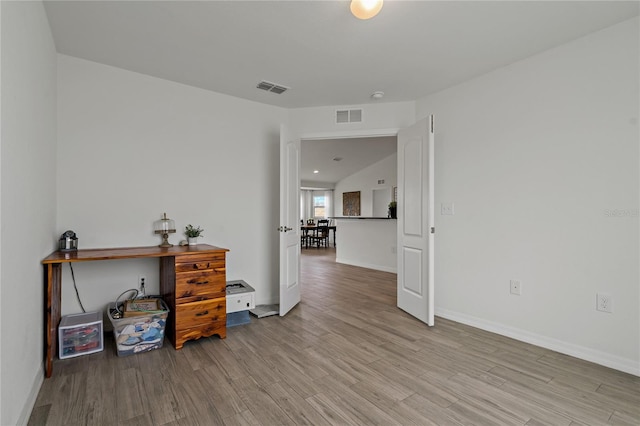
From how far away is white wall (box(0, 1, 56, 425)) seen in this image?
130 cm

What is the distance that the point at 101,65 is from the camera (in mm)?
2650

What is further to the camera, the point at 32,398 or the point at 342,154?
the point at 342,154

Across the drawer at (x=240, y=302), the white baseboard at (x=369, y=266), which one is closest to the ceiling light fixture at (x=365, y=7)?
the drawer at (x=240, y=302)

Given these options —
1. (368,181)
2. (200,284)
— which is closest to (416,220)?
(200,284)

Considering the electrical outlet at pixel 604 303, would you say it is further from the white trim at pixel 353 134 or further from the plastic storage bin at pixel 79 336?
the plastic storage bin at pixel 79 336

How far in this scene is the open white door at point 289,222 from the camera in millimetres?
3180

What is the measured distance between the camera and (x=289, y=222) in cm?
333

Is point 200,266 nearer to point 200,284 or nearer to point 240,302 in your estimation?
point 200,284

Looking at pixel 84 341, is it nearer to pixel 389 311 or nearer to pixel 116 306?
pixel 116 306

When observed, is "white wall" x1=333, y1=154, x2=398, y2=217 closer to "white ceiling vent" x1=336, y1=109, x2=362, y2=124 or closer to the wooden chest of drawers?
"white ceiling vent" x1=336, y1=109, x2=362, y2=124

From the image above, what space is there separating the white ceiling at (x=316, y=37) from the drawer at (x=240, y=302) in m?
2.13

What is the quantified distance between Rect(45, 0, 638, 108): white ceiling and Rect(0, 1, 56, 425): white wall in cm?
42

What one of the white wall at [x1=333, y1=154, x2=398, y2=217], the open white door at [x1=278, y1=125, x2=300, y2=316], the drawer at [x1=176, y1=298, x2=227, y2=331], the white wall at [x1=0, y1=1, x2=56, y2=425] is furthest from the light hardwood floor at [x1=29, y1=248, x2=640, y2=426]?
the white wall at [x1=333, y1=154, x2=398, y2=217]

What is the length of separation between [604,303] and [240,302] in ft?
9.66
